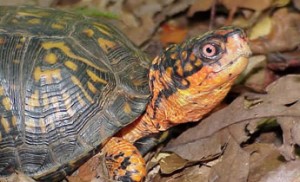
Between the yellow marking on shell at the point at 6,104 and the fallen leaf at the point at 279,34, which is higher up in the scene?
the yellow marking on shell at the point at 6,104

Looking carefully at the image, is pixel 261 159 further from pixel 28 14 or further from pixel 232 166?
pixel 28 14

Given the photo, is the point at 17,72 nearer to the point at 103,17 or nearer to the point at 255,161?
the point at 255,161

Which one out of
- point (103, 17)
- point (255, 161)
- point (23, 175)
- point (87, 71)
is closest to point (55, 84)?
point (87, 71)

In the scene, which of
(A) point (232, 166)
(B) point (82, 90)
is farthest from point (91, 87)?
(A) point (232, 166)

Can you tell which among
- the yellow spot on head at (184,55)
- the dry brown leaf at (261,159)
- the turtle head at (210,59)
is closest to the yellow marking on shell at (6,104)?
the turtle head at (210,59)

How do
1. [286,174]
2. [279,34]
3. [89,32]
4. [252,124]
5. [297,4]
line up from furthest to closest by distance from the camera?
[297,4], [279,34], [89,32], [252,124], [286,174]

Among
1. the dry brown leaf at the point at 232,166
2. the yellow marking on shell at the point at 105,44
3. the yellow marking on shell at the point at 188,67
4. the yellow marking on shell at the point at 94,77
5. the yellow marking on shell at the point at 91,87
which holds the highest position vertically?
the yellow marking on shell at the point at 105,44

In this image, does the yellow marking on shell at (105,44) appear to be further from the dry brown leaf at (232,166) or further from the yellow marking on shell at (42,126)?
the dry brown leaf at (232,166)
